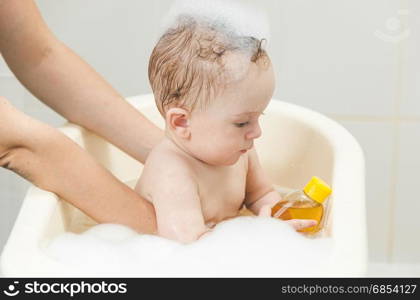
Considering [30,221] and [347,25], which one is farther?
[347,25]

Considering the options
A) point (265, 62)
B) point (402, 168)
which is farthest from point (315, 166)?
point (402, 168)

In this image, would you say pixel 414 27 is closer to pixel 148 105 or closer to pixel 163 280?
pixel 148 105

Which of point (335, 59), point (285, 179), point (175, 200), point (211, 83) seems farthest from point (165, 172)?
point (335, 59)

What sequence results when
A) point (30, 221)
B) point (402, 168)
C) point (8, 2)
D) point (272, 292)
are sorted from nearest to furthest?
point (272, 292)
point (30, 221)
point (8, 2)
point (402, 168)

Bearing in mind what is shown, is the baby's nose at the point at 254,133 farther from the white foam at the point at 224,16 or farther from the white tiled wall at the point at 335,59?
the white tiled wall at the point at 335,59

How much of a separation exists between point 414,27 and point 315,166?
0.41m

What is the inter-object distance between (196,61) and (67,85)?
0.31m

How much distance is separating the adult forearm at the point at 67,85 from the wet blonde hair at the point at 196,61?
208mm

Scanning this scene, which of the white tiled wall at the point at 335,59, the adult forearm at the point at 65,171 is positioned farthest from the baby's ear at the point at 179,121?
the white tiled wall at the point at 335,59

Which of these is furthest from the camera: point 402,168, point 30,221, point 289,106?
point 402,168

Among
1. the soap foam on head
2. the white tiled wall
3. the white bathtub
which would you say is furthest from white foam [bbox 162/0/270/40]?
the white tiled wall

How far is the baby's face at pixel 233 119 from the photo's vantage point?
3.07ft

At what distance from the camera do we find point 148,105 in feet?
4.13

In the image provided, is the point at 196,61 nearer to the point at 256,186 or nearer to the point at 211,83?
the point at 211,83
